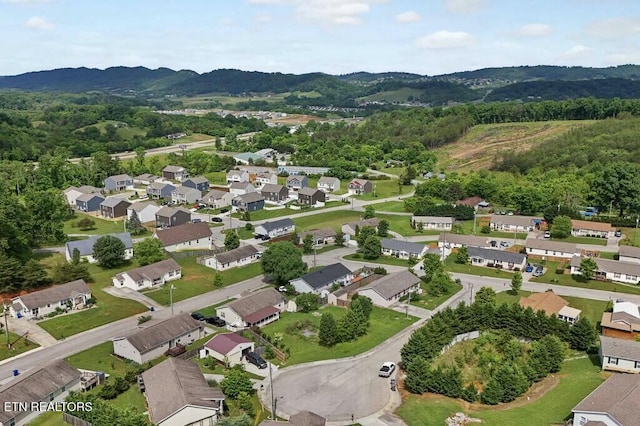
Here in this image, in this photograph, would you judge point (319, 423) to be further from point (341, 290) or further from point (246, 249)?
point (246, 249)

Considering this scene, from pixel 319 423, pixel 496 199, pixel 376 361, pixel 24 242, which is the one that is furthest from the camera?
pixel 496 199

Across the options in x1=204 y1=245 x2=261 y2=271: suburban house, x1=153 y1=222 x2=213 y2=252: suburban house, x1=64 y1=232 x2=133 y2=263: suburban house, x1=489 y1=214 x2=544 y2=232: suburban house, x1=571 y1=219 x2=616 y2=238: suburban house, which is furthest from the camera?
x1=489 y1=214 x2=544 y2=232: suburban house

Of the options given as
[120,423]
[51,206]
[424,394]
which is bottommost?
[424,394]

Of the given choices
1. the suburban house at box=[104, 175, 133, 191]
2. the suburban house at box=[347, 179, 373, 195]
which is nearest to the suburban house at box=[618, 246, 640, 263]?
the suburban house at box=[347, 179, 373, 195]

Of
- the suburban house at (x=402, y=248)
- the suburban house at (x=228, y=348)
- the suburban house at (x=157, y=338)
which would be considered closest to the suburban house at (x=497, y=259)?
the suburban house at (x=402, y=248)

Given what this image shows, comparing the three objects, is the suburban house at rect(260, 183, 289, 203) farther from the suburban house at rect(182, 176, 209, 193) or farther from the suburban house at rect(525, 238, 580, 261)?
the suburban house at rect(525, 238, 580, 261)

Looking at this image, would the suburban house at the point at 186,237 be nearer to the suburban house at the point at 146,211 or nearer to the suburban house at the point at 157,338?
the suburban house at the point at 146,211

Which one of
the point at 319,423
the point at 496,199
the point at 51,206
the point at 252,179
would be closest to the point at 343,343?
the point at 319,423
